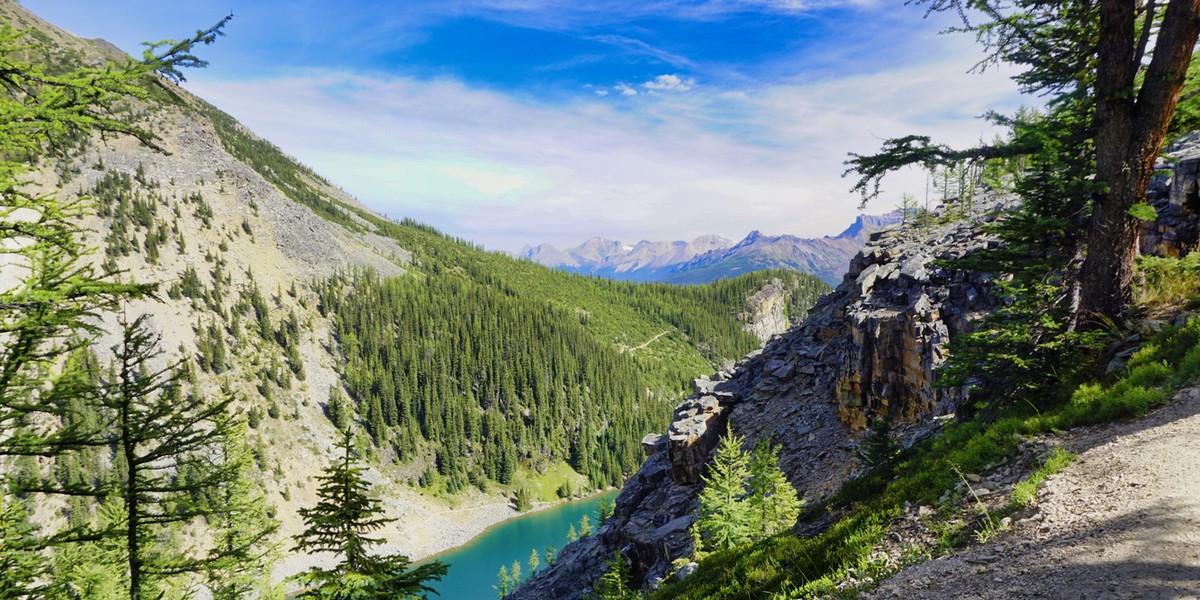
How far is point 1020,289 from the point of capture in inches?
430

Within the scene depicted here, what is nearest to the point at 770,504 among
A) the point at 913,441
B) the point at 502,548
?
the point at 913,441

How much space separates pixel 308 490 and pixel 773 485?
367 ft

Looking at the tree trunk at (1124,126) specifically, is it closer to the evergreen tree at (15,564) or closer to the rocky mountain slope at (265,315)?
the evergreen tree at (15,564)

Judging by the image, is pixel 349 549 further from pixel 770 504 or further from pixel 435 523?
pixel 435 523

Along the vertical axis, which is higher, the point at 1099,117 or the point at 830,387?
the point at 1099,117

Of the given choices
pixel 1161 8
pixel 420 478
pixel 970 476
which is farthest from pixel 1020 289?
pixel 420 478

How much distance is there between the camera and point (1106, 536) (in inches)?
240

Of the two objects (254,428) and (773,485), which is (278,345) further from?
(773,485)

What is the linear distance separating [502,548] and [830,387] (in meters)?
91.5

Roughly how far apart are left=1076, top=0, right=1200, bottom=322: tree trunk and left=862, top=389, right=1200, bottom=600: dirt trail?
2.96m

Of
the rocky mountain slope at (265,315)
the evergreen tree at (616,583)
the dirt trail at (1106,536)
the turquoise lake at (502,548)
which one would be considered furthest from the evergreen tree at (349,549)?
the rocky mountain slope at (265,315)

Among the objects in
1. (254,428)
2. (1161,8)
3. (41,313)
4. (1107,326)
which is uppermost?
(1161,8)

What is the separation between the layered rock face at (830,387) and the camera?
25266 mm

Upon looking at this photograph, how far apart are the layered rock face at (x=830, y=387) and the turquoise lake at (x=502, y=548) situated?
52.8m
